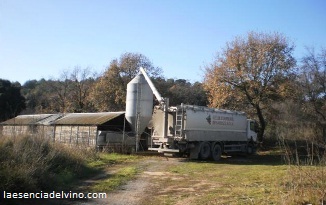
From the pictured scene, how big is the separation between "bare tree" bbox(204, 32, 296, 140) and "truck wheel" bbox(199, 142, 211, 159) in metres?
11.0

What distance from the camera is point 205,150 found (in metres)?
25.0

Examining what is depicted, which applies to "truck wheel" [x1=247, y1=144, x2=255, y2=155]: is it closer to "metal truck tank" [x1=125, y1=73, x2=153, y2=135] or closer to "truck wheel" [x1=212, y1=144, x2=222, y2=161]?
"truck wheel" [x1=212, y1=144, x2=222, y2=161]

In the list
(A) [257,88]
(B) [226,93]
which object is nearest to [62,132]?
(B) [226,93]

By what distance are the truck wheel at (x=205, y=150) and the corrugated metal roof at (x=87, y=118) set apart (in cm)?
971

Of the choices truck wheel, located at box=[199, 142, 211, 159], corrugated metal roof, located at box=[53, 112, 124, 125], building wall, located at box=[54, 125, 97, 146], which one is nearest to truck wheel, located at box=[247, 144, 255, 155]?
truck wheel, located at box=[199, 142, 211, 159]

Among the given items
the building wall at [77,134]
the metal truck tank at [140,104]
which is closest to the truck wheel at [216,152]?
→ the metal truck tank at [140,104]

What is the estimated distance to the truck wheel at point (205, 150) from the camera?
24.6 metres

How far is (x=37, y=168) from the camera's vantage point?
39.0 feet

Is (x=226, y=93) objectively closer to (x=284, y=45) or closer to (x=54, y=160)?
(x=284, y=45)

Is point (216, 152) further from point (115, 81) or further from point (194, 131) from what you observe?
point (115, 81)

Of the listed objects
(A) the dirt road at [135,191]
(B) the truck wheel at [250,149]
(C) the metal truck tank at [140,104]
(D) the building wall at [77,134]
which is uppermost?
(C) the metal truck tank at [140,104]

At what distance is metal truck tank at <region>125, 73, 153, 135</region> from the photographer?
31.4 metres

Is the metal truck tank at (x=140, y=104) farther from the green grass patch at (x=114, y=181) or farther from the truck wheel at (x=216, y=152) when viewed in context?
the green grass patch at (x=114, y=181)

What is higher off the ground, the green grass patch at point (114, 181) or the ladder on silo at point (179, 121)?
the ladder on silo at point (179, 121)
